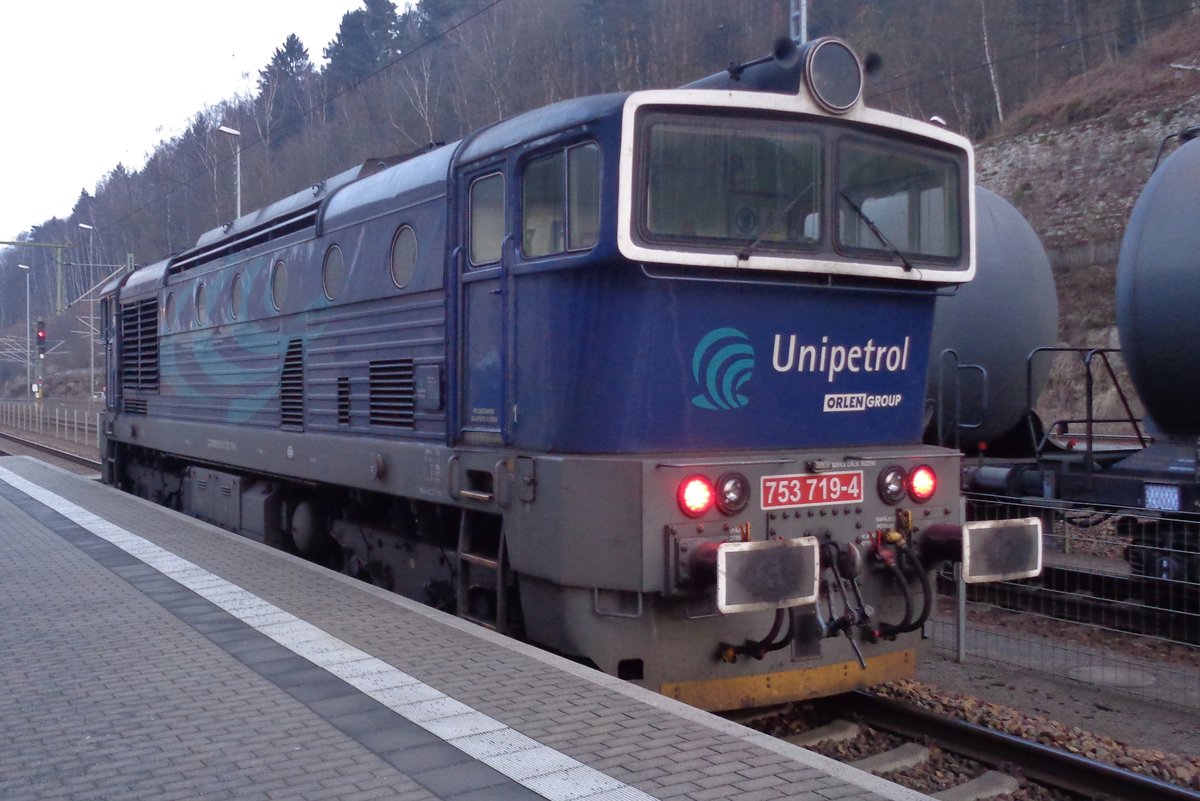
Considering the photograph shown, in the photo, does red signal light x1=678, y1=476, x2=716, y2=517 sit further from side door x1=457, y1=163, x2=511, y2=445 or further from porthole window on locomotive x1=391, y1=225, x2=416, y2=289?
porthole window on locomotive x1=391, y1=225, x2=416, y2=289

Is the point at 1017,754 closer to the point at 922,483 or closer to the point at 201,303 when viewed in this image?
the point at 922,483

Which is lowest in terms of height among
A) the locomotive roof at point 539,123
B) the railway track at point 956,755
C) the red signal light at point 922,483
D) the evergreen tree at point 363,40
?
the railway track at point 956,755

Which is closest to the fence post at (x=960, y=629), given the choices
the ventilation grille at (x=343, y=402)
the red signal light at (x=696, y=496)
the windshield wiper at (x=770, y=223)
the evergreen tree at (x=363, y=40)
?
the red signal light at (x=696, y=496)

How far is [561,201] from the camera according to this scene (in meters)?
5.80

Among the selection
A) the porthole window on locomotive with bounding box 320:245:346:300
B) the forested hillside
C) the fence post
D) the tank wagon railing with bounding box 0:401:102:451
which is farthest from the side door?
the forested hillside

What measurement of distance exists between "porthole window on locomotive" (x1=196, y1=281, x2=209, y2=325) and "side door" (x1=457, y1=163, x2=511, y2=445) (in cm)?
633

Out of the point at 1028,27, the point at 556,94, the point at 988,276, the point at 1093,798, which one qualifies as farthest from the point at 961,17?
the point at 1093,798

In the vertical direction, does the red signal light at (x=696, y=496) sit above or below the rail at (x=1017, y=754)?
above

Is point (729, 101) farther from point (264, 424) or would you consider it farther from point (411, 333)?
point (264, 424)

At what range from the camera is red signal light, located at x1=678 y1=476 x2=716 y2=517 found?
17.9 feet

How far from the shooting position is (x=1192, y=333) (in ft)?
28.3

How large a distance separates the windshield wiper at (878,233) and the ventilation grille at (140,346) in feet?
34.7

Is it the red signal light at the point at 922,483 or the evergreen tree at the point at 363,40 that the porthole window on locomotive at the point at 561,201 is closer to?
the red signal light at the point at 922,483

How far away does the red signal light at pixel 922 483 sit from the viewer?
20.3 feet
